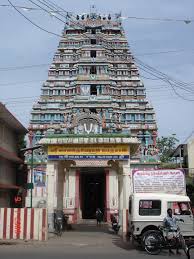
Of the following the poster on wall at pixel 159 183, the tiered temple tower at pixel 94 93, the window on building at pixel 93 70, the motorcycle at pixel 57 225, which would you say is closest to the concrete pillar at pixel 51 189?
the motorcycle at pixel 57 225

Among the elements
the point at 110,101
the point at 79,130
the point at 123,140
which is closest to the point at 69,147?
the point at 123,140

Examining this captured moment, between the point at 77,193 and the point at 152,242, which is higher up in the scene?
the point at 77,193

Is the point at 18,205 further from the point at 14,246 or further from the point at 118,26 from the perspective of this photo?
the point at 118,26

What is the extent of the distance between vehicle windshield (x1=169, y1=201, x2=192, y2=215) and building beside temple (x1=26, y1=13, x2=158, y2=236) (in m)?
18.5

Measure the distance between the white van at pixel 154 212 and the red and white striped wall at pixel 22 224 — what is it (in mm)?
4718

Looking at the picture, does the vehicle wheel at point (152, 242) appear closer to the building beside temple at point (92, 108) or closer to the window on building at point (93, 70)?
the building beside temple at point (92, 108)

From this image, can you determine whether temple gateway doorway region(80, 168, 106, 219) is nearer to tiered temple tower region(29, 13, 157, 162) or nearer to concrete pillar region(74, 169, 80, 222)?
concrete pillar region(74, 169, 80, 222)

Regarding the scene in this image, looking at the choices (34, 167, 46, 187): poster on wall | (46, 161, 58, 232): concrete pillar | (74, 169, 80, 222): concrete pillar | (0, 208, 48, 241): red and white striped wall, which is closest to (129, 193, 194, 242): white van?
(0, 208, 48, 241): red and white striped wall

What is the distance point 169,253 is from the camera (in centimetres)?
1573

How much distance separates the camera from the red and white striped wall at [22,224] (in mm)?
19812

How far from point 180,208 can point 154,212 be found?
117 centimetres

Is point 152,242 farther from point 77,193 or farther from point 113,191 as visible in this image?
point 77,193

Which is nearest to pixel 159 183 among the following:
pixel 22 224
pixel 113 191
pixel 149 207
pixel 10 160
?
pixel 149 207

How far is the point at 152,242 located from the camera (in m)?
16.2
